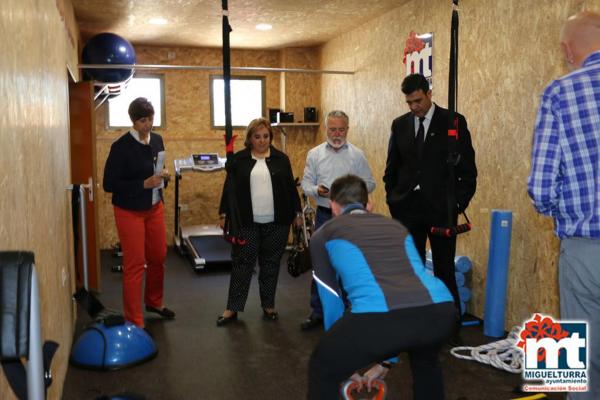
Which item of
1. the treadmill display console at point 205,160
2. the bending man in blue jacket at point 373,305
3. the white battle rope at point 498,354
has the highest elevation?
the treadmill display console at point 205,160

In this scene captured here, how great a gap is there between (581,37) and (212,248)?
5228 millimetres

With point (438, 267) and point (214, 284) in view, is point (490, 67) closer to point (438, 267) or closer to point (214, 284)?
point (438, 267)

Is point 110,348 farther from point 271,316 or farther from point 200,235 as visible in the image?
point 200,235

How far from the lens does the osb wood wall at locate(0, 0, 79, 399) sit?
1.80 metres

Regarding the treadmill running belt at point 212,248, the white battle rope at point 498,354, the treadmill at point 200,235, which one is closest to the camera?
the white battle rope at point 498,354

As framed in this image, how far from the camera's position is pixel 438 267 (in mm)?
3717

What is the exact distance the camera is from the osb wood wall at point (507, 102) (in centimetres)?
373

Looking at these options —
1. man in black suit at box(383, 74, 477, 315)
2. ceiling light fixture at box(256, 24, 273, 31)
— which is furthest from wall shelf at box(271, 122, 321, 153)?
man in black suit at box(383, 74, 477, 315)

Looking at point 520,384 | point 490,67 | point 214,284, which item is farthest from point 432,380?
point 214,284

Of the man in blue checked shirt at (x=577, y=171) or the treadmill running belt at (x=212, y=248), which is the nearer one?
the man in blue checked shirt at (x=577, y=171)

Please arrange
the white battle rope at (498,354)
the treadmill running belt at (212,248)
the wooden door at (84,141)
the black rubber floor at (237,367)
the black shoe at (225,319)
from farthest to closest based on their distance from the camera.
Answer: the treadmill running belt at (212,248) < the wooden door at (84,141) < the black shoe at (225,319) < the white battle rope at (498,354) < the black rubber floor at (237,367)

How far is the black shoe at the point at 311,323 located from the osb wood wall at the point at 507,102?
1178mm

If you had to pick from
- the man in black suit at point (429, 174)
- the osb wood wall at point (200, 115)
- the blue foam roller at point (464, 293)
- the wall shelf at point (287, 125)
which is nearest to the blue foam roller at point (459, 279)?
the blue foam roller at point (464, 293)

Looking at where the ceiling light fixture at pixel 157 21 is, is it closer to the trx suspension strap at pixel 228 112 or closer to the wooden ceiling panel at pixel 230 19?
the wooden ceiling panel at pixel 230 19
